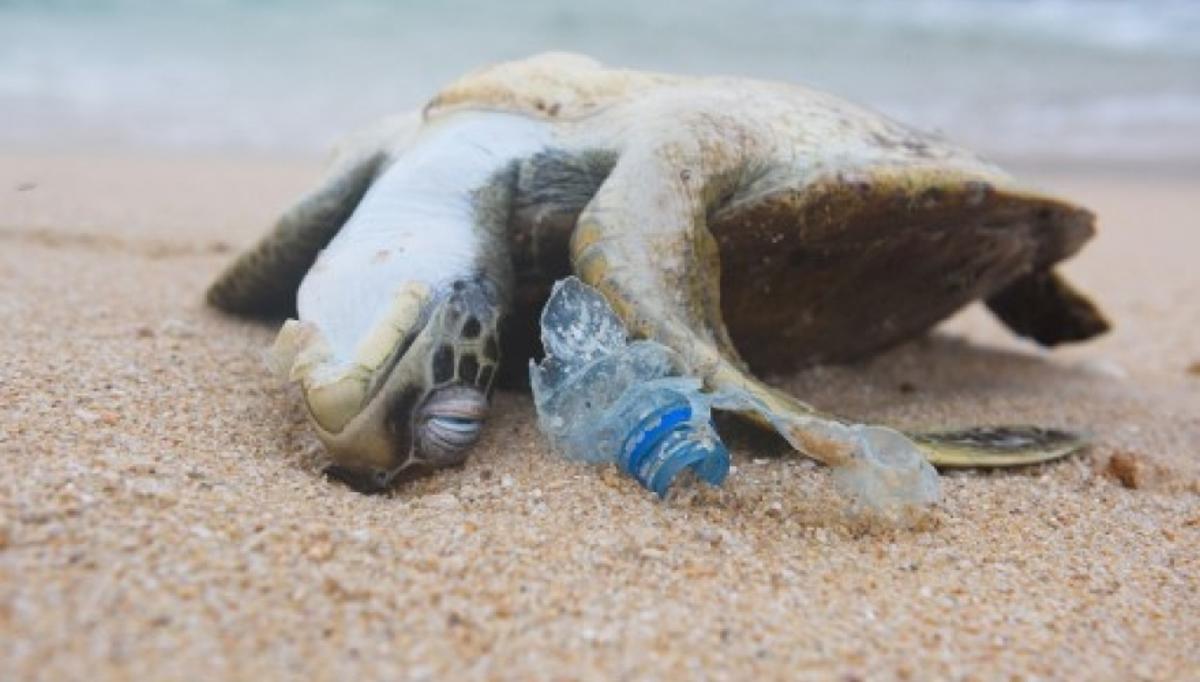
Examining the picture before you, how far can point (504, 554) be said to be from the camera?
156 centimetres

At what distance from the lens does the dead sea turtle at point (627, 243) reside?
1911 millimetres

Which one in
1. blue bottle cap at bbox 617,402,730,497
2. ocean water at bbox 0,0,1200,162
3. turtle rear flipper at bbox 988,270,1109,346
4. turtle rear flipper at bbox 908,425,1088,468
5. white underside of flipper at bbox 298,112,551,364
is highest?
white underside of flipper at bbox 298,112,551,364

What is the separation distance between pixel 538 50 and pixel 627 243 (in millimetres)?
8687

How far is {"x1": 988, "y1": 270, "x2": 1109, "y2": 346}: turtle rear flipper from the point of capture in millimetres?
3436

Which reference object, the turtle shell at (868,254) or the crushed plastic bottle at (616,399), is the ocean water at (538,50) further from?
the crushed plastic bottle at (616,399)

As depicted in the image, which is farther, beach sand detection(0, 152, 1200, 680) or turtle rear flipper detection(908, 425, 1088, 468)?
turtle rear flipper detection(908, 425, 1088, 468)

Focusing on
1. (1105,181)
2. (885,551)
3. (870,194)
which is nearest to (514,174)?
(870,194)

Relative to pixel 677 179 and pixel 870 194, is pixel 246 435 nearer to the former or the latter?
pixel 677 179

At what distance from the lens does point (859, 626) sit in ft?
4.82

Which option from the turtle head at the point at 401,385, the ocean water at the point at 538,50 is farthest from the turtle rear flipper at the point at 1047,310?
the ocean water at the point at 538,50

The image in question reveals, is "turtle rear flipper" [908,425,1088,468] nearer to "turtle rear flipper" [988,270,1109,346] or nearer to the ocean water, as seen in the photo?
"turtle rear flipper" [988,270,1109,346]

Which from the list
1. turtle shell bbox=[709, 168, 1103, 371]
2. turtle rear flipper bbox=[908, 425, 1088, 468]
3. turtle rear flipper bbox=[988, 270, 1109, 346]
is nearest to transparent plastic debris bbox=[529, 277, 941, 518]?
turtle rear flipper bbox=[908, 425, 1088, 468]

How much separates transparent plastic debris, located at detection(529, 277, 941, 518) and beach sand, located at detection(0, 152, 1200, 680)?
52mm

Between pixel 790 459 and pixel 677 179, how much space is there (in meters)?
0.57
